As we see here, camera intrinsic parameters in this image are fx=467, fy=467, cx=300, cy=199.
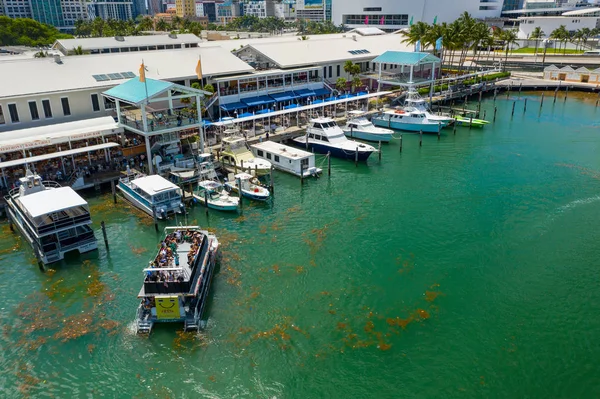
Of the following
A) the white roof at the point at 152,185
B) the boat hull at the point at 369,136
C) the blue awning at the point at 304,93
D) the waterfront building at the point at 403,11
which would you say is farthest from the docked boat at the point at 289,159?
the waterfront building at the point at 403,11

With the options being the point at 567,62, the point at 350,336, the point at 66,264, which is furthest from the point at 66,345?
the point at 567,62

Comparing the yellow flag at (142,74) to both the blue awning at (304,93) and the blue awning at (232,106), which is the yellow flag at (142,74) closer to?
the blue awning at (232,106)

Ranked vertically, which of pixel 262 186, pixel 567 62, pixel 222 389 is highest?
pixel 567 62

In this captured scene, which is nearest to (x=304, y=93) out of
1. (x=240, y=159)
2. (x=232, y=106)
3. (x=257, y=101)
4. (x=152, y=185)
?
(x=257, y=101)

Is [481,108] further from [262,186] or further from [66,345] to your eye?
[66,345]

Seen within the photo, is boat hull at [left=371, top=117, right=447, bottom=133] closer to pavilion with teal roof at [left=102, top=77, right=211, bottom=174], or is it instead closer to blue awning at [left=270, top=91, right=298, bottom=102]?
blue awning at [left=270, top=91, right=298, bottom=102]

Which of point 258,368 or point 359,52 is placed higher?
point 359,52
